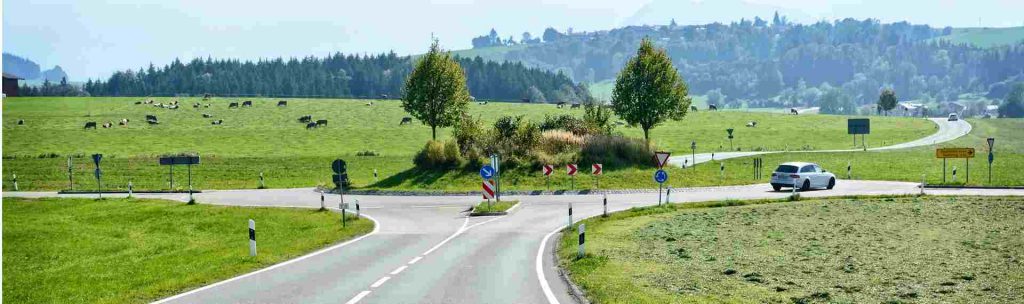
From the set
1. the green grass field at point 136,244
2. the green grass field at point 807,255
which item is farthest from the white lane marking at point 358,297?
the green grass field at point 807,255

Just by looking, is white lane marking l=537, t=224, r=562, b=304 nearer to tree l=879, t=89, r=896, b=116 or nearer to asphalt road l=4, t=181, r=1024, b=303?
asphalt road l=4, t=181, r=1024, b=303

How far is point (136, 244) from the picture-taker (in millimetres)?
30625

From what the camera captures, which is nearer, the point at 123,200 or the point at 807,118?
the point at 123,200

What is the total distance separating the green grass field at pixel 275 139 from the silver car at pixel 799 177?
305 inches

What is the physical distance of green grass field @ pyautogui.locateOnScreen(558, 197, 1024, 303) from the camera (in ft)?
51.4

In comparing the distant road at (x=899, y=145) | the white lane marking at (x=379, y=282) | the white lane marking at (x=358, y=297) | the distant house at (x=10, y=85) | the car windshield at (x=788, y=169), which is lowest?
the distant road at (x=899, y=145)

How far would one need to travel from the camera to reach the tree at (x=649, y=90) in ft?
213

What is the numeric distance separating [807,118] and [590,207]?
99.0 meters

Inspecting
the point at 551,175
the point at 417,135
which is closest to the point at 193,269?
the point at 551,175

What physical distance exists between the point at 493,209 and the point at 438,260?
1608 cm

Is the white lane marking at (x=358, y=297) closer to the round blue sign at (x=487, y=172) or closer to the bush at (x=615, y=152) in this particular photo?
the round blue sign at (x=487, y=172)

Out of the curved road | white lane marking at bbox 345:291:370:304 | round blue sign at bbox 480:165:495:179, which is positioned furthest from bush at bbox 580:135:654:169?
white lane marking at bbox 345:291:370:304

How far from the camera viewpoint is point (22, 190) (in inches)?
2229

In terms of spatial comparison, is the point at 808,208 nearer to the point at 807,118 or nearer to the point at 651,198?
the point at 651,198
